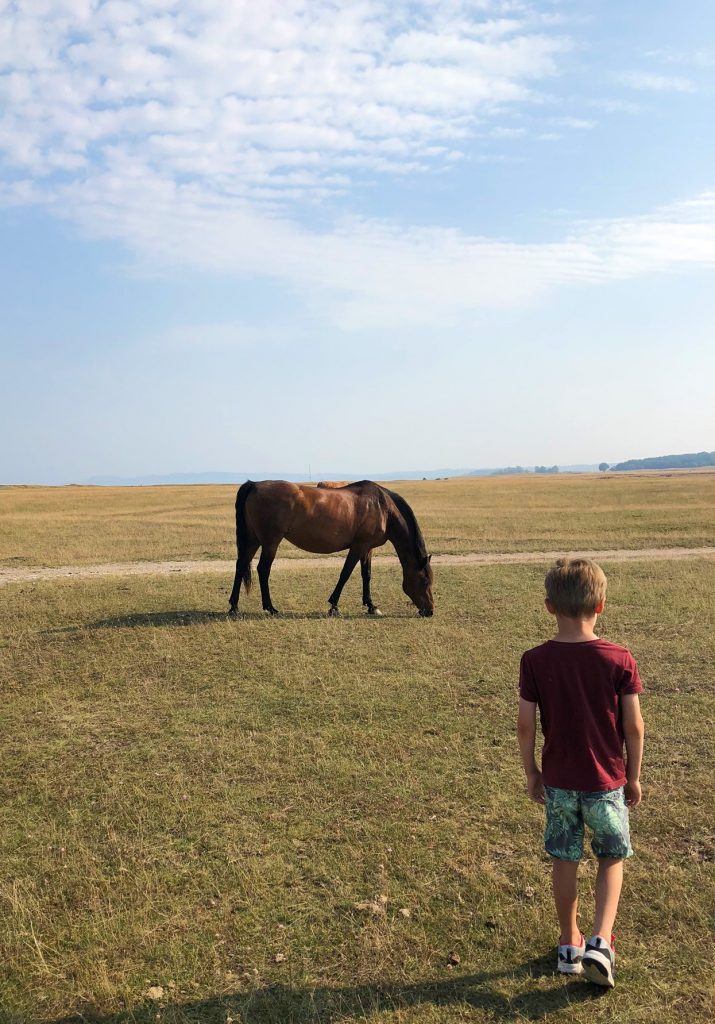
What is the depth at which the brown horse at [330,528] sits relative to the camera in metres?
14.0

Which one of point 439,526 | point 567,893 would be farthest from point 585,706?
point 439,526

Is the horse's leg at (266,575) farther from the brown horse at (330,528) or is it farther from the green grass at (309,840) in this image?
the green grass at (309,840)

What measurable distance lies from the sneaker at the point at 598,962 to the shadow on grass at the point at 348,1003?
11 cm

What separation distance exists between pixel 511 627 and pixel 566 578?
8.80m

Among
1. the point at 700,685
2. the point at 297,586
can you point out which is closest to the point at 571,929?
the point at 700,685

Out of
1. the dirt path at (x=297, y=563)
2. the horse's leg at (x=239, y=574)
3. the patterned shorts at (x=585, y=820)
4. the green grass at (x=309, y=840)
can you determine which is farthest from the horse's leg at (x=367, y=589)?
the patterned shorts at (x=585, y=820)

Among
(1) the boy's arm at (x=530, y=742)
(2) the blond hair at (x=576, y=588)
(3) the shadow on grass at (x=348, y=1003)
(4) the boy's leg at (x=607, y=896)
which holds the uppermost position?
(2) the blond hair at (x=576, y=588)

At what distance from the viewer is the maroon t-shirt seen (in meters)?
3.89

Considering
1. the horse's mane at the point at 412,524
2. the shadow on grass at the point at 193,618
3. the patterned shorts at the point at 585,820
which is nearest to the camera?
the patterned shorts at the point at 585,820

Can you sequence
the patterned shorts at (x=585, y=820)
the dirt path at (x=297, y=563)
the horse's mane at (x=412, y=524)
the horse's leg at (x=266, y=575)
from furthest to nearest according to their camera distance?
the dirt path at (x=297, y=563)
the horse's mane at (x=412, y=524)
the horse's leg at (x=266, y=575)
the patterned shorts at (x=585, y=820)

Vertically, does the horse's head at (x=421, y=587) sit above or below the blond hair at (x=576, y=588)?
below

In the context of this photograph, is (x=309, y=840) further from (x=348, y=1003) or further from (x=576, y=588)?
(x=576, y=588)

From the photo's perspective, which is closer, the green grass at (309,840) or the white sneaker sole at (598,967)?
the white sneaker sole at (598,967)

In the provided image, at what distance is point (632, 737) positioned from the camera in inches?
155
